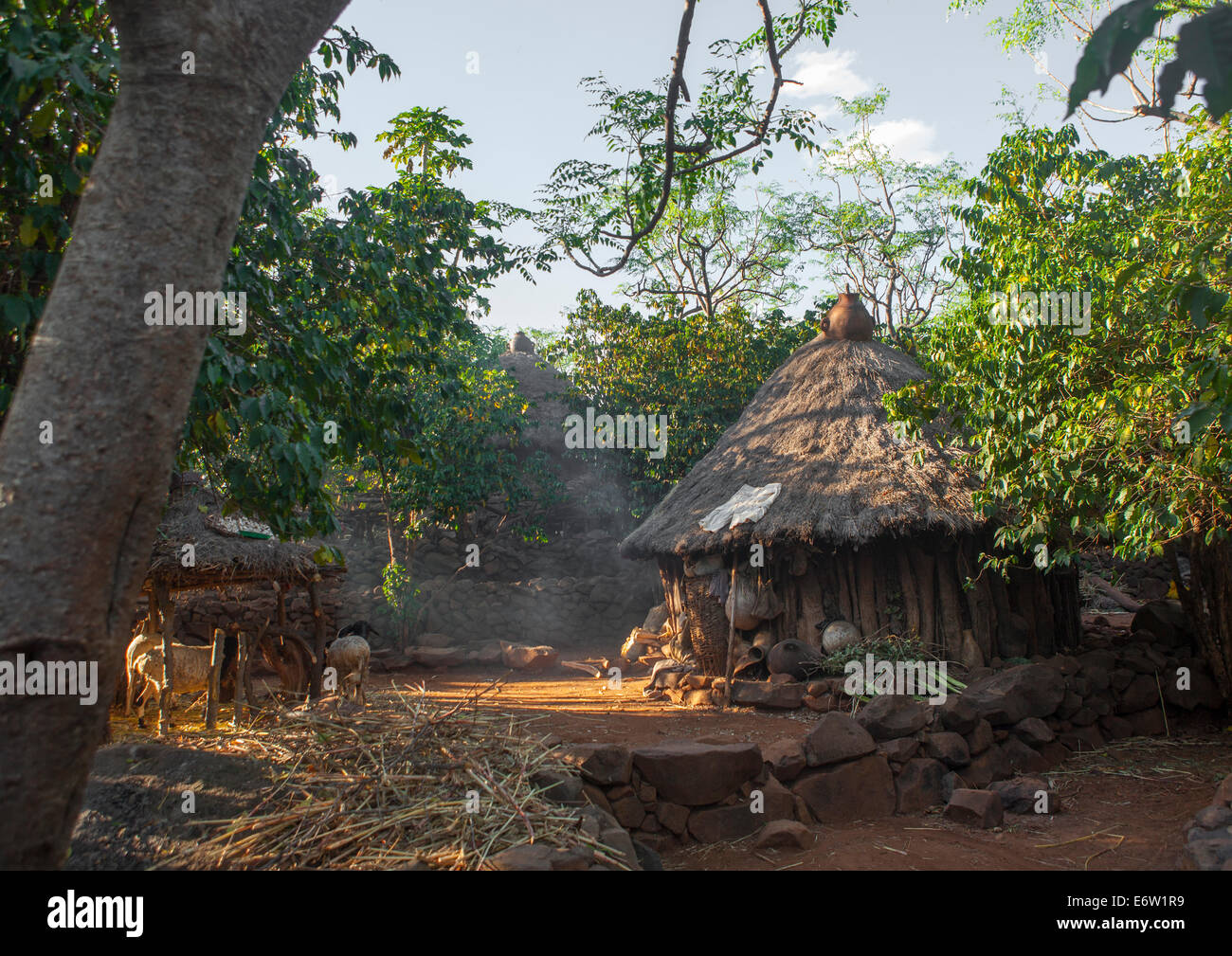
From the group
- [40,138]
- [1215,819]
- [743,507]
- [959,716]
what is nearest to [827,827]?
[959,716]

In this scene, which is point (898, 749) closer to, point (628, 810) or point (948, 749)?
point (948, 749)

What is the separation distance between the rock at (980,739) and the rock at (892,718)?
0.42 metres

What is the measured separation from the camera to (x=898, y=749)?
6000mm

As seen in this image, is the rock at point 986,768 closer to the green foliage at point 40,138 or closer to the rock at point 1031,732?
the rock at point 1031,732

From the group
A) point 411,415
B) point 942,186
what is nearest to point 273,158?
point 411,415

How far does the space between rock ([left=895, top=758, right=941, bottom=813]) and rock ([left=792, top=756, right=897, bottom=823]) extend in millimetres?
63

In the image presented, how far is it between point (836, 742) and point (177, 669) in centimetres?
647

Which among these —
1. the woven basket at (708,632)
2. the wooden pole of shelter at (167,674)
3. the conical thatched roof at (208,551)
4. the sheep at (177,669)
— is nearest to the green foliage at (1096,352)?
the woven basket at (708,632)

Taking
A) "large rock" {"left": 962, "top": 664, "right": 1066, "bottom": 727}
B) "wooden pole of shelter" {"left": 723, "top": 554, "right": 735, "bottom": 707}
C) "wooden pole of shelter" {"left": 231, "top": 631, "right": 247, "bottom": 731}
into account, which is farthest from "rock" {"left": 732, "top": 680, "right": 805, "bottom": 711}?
"wooden pole of shelter" {"left": 231, "top": 631, "right": 247, "bottom": 731}

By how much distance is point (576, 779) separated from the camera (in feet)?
12.9

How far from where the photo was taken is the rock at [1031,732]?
6730 mm

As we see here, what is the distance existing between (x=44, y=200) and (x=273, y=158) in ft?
7.53

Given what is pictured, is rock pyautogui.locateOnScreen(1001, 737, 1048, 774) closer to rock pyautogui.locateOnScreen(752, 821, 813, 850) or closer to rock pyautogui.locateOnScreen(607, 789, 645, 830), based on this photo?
rock pyautogui.locateOnScreen(752, 821, 813, 850)
